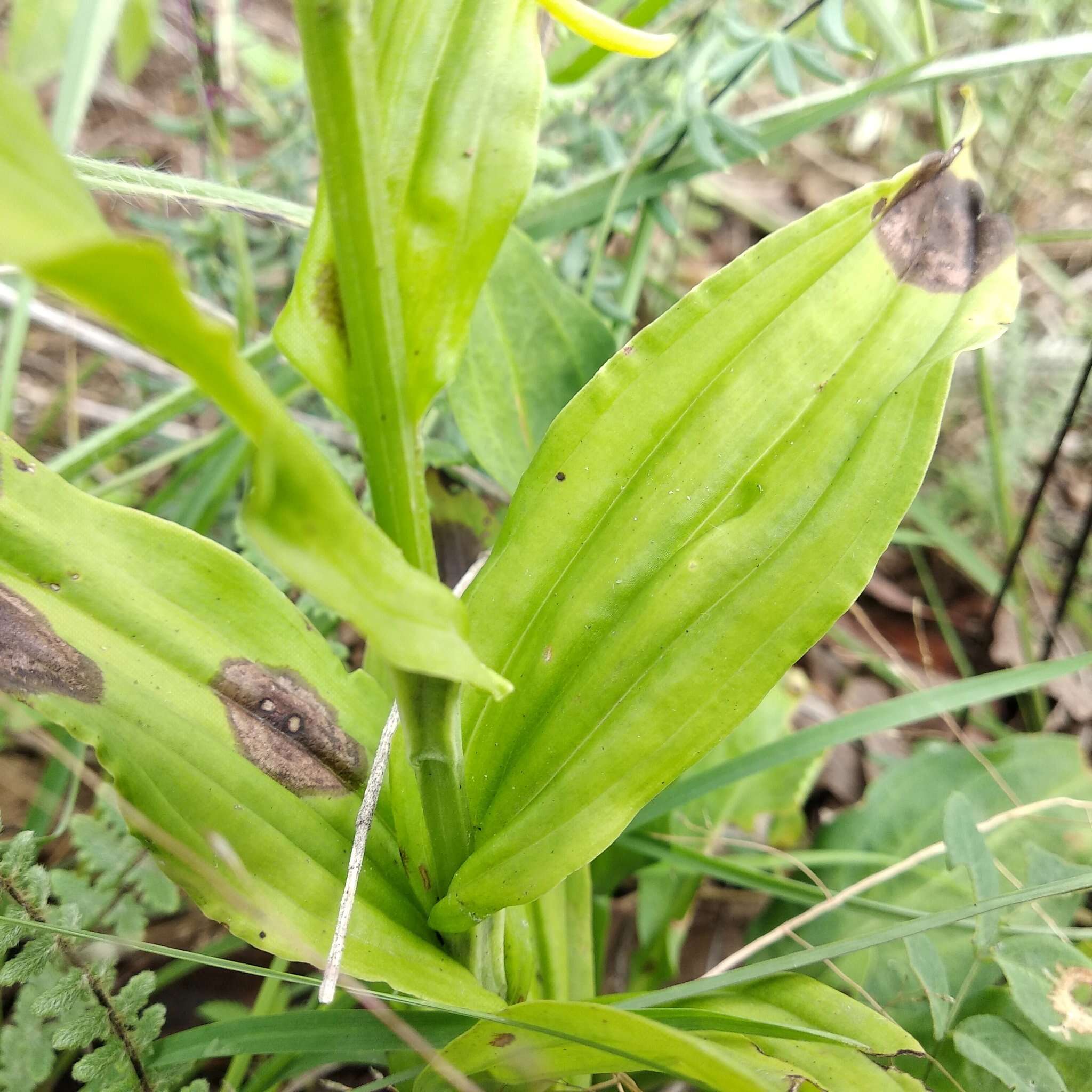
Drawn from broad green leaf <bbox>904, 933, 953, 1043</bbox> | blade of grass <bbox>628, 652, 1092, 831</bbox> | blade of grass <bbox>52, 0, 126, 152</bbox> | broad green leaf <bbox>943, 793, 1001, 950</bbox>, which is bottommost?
broad green leaf <bbox>904, 933, 953, 1043</bbox>

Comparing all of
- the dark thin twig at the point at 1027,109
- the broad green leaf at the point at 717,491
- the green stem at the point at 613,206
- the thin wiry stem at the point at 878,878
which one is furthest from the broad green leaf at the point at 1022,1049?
the dark thin twig at the point at 1027,109

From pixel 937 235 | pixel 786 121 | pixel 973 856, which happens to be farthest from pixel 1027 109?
pixel 973 856

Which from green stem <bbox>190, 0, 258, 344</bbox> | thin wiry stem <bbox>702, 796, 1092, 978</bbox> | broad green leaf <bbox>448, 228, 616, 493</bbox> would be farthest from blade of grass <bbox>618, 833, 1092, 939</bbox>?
green stem <bbox>190, 0, 258, 344</bbox>

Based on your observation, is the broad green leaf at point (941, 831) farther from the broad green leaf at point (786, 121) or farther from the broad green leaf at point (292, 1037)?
the broad green leaf at point (786, 121)

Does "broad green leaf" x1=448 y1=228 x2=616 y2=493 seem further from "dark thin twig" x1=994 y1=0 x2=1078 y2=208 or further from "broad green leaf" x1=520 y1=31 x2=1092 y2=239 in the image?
"dark thin twig" x1=994 y1=0 x2=1078 y2=208

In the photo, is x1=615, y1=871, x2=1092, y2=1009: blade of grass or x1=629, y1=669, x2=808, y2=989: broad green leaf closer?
x1=615, y1=871, x2=1092, y2=1009: blade of grass
